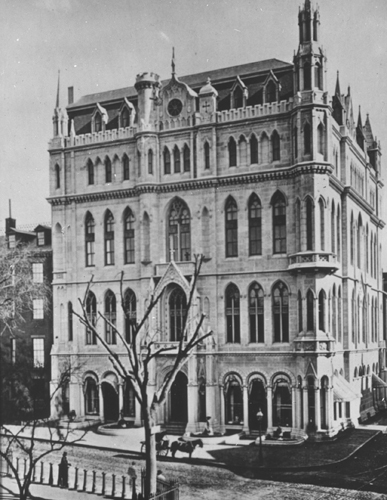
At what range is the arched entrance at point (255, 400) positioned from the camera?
135 feet

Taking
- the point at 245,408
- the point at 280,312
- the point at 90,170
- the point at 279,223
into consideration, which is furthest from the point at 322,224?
the point at 90,170

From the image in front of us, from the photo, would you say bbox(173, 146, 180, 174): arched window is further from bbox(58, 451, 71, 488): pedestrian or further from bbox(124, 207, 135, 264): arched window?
bbox(58, 451, 71, 488): pedestrian

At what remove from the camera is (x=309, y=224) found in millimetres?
40562

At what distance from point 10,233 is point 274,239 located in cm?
1692

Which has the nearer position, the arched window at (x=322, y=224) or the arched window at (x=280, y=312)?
the arched window at (x=322, y=224)

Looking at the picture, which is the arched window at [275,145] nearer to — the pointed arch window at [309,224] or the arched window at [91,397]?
the pointed arch window at [309,224]

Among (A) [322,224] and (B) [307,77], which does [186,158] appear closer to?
(B) [307,77]

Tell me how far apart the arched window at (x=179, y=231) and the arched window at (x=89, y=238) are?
206 inches

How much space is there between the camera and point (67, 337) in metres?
45.2

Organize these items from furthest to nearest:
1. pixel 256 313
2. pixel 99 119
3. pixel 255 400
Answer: pixel 99 119, pixel 256 313, pixel 255 400

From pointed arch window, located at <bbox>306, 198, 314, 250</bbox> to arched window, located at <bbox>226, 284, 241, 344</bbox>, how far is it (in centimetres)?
522

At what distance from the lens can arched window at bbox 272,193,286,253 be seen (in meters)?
41.5

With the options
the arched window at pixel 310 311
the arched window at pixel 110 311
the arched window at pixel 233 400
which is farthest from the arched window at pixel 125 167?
the arched window at pixel 233 400

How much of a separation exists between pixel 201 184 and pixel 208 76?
731cm
